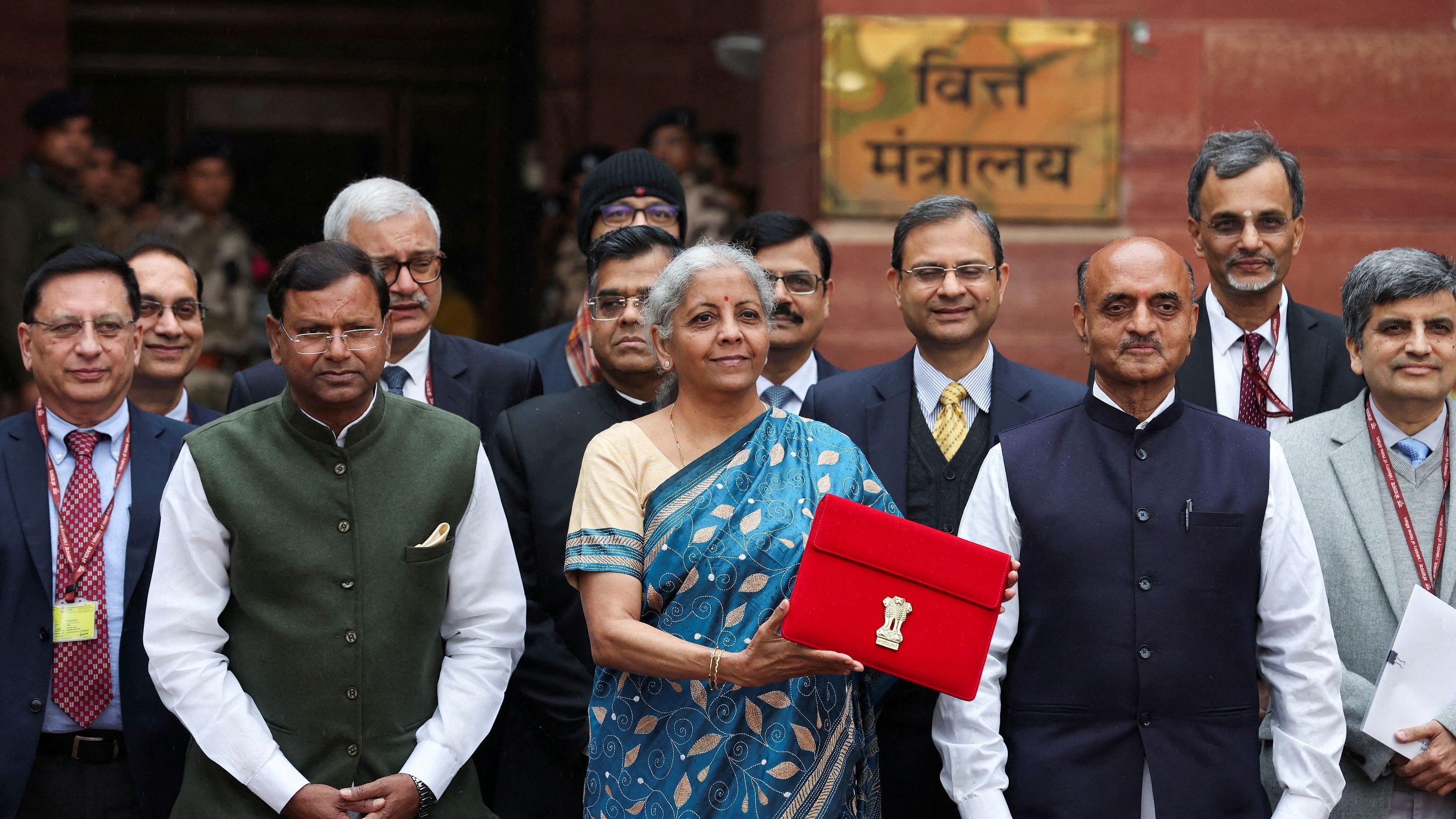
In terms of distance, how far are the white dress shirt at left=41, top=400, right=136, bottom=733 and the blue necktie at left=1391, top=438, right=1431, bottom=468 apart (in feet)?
10.2

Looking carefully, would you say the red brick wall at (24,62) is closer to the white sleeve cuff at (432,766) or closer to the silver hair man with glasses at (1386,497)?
the white sleeve cuff at (432,766)

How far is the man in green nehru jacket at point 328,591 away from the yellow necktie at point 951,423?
1.21 metres

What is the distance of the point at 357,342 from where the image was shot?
337cm

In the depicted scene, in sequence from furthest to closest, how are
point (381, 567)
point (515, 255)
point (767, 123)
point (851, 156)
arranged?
point (515, 255) < point (767, 123) < point (851, 156) < point (381, 567)

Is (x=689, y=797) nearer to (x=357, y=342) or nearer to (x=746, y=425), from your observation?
(x=746, y=425)

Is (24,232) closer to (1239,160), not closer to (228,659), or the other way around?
(228,659)

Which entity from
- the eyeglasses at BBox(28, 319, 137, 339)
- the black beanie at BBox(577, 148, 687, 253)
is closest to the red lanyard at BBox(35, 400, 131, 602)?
the eyeglasses at BBox(28, 319, 137, 339)

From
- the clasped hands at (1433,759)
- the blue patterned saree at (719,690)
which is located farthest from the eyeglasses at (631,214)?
the clasped hands at (1433,759)

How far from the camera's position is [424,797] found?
3.32m

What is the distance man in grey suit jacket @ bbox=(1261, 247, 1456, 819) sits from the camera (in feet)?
11.8

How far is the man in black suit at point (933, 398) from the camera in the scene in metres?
3.74

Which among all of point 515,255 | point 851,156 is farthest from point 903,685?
point 515,255

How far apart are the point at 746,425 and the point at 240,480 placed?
43.0 inches

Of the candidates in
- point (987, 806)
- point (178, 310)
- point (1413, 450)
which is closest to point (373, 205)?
point (178, 310)
